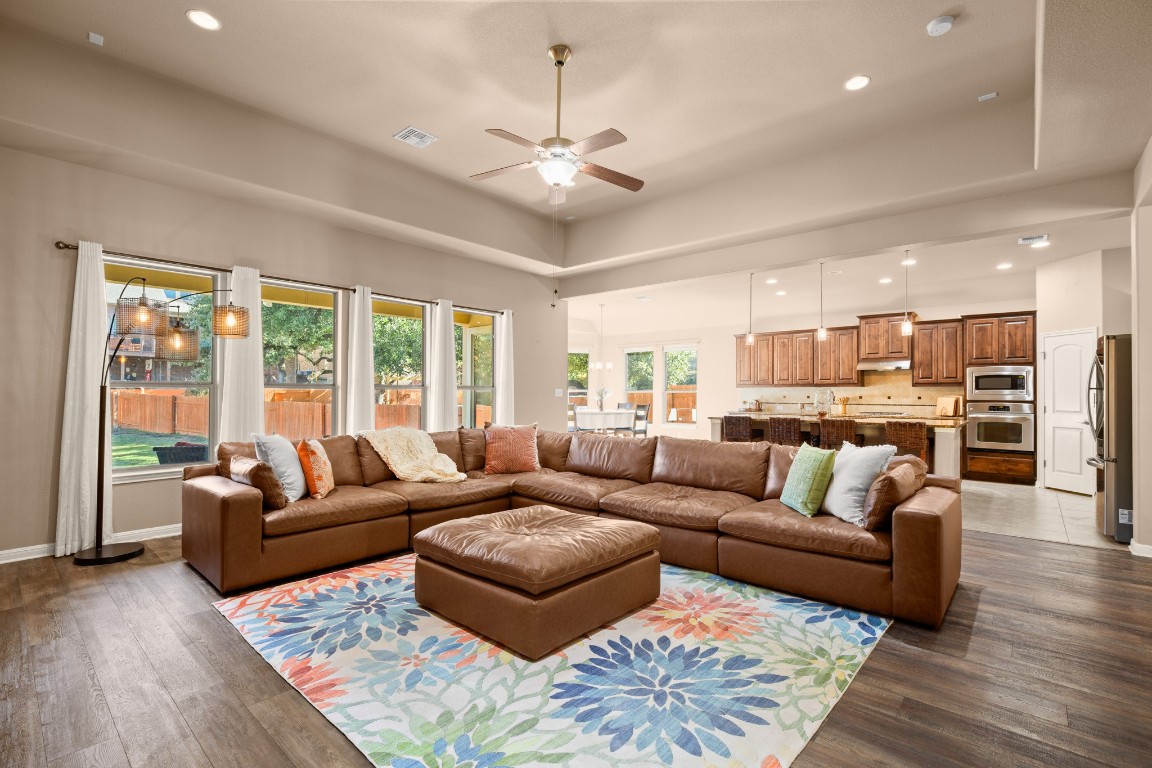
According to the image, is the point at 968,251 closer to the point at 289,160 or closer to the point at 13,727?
the point at 289,160

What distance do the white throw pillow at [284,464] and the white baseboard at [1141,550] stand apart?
611 centimetres

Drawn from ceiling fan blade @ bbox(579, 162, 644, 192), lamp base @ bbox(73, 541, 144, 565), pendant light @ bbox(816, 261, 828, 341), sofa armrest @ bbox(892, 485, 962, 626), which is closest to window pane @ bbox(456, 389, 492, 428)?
lamp base @ bbox(73, 541, 144, 565)

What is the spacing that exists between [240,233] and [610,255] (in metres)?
3.82

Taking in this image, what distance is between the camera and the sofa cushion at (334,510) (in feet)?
11.3

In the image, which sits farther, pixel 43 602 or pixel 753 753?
pixel 43 602

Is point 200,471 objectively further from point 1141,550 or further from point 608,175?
point 1141,550

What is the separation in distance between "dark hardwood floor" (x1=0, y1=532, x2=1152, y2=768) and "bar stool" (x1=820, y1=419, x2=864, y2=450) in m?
3.55

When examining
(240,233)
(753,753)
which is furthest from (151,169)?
(753,753)

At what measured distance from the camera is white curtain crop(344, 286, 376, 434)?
5.57m

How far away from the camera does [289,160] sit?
4.65 m

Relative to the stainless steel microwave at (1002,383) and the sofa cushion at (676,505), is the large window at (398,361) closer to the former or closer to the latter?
the sofa cushion at (676,505)

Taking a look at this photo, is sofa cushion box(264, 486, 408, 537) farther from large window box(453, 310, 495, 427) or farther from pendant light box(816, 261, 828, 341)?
pendant light box(816, 261, 828, 341)

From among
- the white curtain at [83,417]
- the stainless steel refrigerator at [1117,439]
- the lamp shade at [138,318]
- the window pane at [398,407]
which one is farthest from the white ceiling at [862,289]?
the white curtain at [83,417]

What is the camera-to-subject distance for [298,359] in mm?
5449
